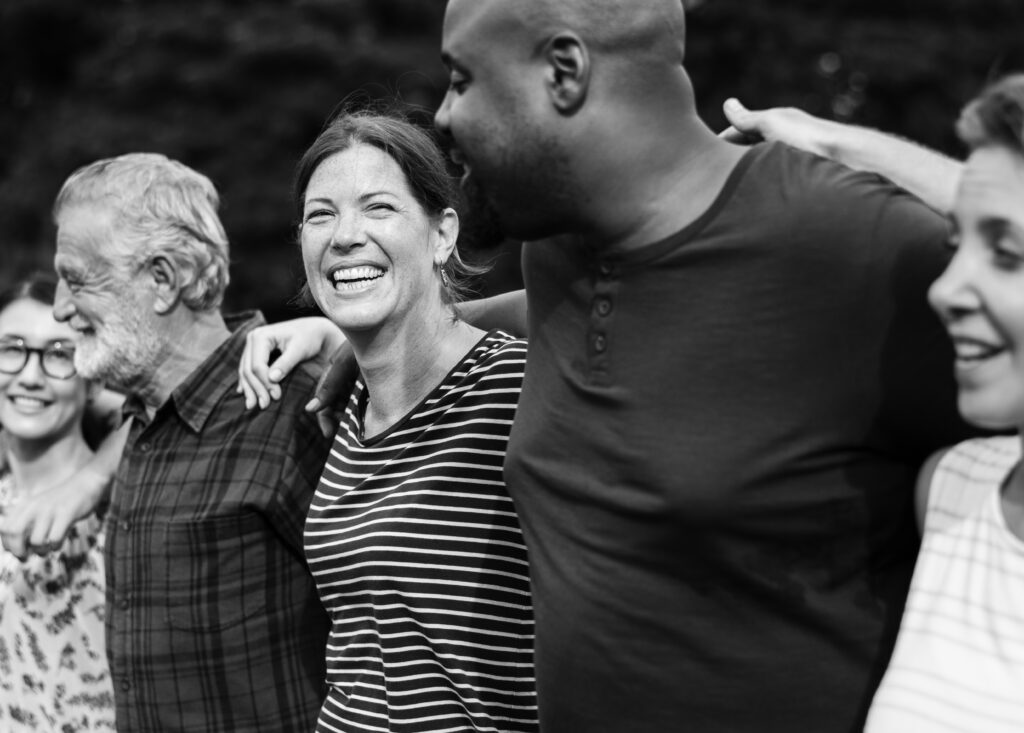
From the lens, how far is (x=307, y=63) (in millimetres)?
14383

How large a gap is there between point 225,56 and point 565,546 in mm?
13387

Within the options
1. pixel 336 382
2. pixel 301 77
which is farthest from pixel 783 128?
pixel 301 77

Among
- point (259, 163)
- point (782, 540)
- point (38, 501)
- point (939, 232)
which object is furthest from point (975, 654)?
point (259, 163)

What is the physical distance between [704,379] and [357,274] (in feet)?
3.89

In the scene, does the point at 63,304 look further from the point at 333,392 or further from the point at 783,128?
the point at 783,128

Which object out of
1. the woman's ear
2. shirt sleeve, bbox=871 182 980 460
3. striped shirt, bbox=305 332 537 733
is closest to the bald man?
shirt sleeve, bbox=871 182 980 460

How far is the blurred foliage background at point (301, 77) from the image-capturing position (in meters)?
14.1

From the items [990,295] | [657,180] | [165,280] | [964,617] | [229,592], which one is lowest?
[229,592]

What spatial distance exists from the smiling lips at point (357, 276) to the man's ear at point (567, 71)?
103 centimetres

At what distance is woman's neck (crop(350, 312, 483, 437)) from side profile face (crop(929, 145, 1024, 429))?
4.51 ft

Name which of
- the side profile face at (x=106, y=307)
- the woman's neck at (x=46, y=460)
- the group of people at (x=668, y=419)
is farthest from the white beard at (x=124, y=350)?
the group of people at (x=668, y=419)

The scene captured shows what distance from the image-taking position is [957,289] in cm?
180

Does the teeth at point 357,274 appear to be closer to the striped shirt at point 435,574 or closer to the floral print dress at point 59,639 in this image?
the striped shirt at point 435,574

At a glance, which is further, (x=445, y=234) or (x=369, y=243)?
(x=445, y=234)
